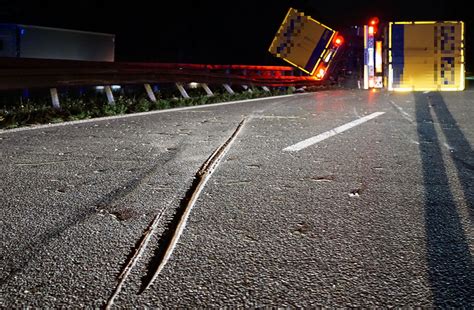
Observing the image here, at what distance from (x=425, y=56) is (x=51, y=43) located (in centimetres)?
1432

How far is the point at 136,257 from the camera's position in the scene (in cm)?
281

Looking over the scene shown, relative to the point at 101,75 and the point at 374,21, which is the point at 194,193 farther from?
the point at 374,21

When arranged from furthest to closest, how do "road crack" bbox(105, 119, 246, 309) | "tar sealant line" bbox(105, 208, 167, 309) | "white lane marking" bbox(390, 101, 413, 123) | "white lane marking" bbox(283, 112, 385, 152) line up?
"white lane marking" bbox(390, 101, 413, 123) → "white lane marking" bbox(283, 112, 385, 152) → "road crack" bbox(105, 119, 246, 309) → "tar sealant line" bbox(105, 208, 167, 309)

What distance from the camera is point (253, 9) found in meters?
52.2

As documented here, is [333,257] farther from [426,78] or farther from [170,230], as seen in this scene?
[426,78]

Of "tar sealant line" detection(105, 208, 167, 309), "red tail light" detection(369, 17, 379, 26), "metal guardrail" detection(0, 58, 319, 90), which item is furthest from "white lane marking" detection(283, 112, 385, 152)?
"red tail light" detection(369, 17, 379, 26)

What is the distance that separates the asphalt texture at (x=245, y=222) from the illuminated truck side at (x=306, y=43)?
475 inches

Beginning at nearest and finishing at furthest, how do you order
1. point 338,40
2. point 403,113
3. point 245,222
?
point 245,222 < point 403,113 < point 338,40

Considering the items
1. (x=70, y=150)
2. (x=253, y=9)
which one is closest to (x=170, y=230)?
(x=70, y=150)

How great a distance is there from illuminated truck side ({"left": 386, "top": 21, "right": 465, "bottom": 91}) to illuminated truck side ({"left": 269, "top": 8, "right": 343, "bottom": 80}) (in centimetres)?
196

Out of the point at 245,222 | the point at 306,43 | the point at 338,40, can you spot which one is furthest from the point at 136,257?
the point at 306,43

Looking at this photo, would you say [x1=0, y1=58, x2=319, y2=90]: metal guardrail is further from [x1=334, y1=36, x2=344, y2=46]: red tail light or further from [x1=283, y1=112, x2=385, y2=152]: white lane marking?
[x1=283, y1=112, x2=385, y2=152]: white lane marking

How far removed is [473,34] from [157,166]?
240 ft

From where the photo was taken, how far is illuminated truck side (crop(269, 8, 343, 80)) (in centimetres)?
1822
